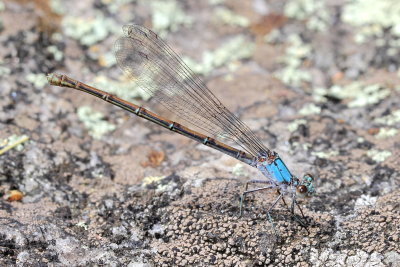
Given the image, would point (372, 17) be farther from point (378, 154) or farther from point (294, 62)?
point (378, 154)

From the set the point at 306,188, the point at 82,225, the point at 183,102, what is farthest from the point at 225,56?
the point at 82,225

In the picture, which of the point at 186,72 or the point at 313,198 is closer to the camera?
the point at 313,198

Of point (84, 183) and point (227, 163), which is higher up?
point (227, 163)

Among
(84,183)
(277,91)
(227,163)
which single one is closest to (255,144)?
(227,163)

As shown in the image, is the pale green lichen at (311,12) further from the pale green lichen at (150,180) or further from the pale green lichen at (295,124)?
the pale green lichen at (150,180)

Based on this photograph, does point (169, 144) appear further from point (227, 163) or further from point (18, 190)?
point (18, 190)

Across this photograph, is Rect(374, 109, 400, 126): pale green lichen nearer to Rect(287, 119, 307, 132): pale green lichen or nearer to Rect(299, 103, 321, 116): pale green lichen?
Rect(299, 103, 321, 116): pale green lichen

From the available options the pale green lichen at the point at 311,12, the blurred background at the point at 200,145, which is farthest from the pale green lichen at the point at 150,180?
the pale green lichen at the point at 311,12
